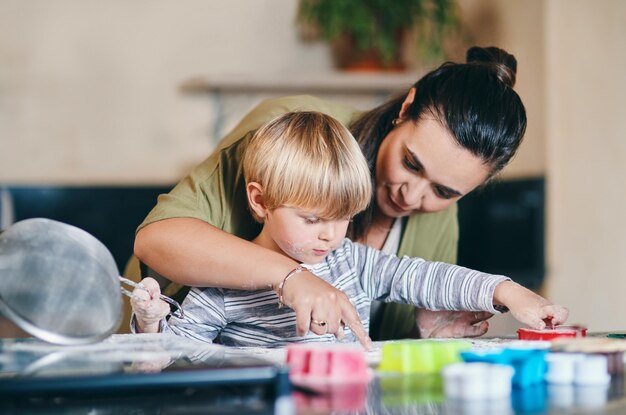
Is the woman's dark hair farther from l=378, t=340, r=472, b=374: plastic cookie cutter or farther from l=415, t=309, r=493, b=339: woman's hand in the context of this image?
l=378, t=340, r=472, b=374: plastic cookie cutter

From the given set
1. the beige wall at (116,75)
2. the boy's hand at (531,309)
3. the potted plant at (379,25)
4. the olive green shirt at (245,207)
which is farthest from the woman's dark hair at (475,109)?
Result: the beige wall at (116,75)

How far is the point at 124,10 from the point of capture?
9.82 feet

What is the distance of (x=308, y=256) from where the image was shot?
3.89 feet

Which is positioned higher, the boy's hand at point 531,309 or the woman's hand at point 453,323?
the boy's hand at point 531,309

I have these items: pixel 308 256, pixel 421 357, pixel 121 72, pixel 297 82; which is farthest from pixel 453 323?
pixel 121 72

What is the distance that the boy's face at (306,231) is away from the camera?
3.76 ft

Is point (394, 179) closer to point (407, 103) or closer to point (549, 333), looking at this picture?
point (407, 103)

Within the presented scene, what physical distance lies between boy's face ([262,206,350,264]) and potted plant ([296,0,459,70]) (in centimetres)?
178

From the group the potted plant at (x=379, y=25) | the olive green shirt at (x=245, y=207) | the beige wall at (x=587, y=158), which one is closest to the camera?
the olive green shirt at (x=245, y=207)

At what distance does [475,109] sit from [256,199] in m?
0.37

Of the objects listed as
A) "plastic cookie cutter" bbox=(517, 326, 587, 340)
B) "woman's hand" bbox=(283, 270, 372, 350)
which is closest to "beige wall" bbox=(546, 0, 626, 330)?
"plastic cookie cutter" bbox=(517, 326, 587, 340)

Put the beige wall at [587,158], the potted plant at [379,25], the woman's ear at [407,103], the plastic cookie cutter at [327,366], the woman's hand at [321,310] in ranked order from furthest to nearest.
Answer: the potted plant at [379,25] → the beige wall at [587,158] → the woman's ear at [407,103] → the woman's hand at [321,310] → the plastic cookie cutter at [327,366]

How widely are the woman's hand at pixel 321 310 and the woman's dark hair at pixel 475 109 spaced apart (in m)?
0.43

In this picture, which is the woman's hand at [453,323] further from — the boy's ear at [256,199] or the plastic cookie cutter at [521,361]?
the plastic cookie cutter at [521,361]
